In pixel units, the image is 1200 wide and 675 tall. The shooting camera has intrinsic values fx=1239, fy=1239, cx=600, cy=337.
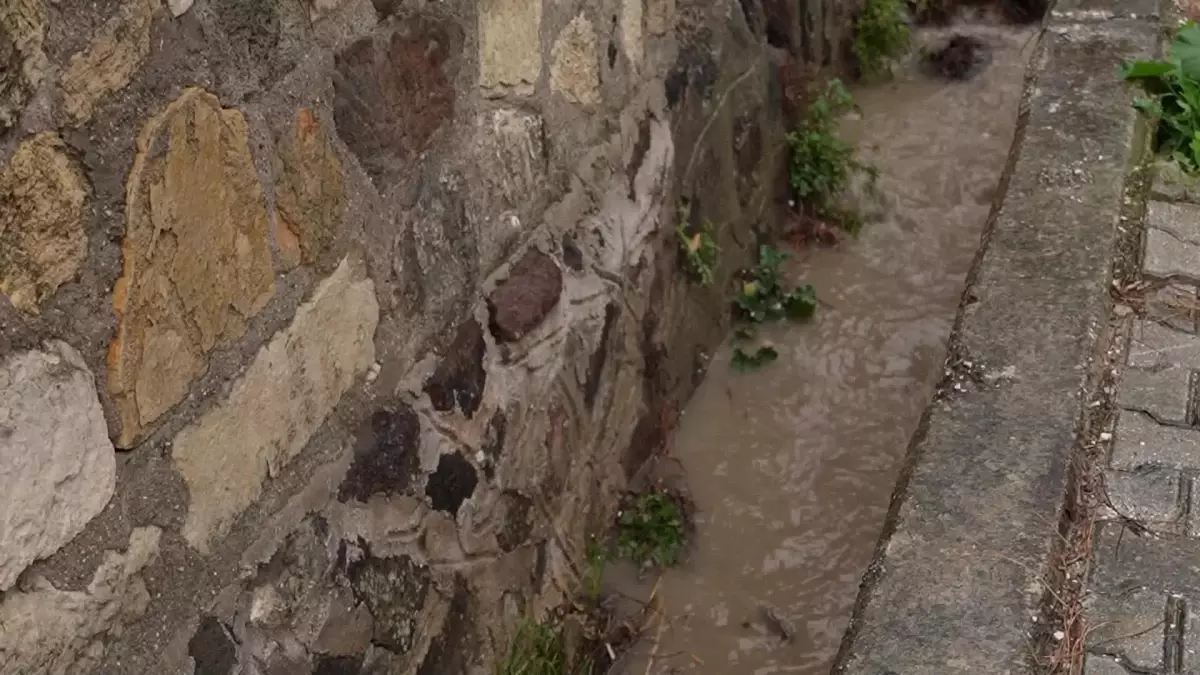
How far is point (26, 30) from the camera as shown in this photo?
1057mm

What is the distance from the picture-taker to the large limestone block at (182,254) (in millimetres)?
1233

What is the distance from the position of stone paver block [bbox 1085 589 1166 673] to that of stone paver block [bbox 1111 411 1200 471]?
0.27 meters

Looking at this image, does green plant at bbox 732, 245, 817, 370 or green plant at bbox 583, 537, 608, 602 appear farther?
green plant at bbox 732, 245, 817, 370

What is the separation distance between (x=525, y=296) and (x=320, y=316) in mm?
570

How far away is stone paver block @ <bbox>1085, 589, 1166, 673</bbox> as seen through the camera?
1.63 m

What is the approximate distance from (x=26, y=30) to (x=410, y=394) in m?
0.88

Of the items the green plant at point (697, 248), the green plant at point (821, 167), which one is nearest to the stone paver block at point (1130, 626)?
the green plant at point (697, 248)

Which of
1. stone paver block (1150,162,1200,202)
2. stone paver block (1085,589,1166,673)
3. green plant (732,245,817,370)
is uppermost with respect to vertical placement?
stone paver block (1150,162,1200,202)

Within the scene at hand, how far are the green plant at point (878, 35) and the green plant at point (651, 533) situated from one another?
7.13 feet

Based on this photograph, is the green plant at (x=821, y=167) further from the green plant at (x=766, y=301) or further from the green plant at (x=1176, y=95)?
the green plant at (x=1176, y=95)

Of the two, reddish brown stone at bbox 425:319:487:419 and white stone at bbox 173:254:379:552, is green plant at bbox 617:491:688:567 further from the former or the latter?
white stone at bbox 173:254:379:552

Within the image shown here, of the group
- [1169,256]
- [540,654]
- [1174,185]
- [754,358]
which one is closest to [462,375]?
[540,654]

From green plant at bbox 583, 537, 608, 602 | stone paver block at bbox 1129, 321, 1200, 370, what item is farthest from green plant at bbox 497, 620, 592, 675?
stone paver block at bbox 1129, 321, 1200, 370

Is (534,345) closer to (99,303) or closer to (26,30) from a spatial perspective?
(99,303)
